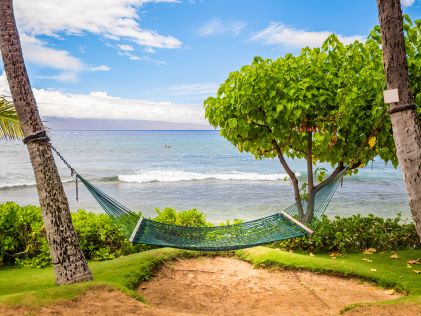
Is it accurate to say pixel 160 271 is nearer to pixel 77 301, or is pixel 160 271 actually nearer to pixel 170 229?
pixel 170 229

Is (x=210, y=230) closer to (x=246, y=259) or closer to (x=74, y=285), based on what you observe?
(x=246, y=259)

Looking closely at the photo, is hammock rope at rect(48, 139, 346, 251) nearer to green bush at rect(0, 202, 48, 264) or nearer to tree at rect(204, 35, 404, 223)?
tree at rect(204, 35, 404, 223)

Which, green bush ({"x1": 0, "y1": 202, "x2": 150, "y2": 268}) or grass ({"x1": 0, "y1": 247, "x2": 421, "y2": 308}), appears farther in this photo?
green bush ({"x1": 0, "y1": 202, "x2": 150, "y2": 268})

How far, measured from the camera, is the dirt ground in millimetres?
3635

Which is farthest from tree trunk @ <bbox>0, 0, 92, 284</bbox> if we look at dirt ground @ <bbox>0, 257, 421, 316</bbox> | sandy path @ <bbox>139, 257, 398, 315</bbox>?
sandy path @ <bbox>139, 257, 398, 315</bbox>

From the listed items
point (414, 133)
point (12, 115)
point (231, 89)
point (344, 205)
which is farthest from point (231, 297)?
point (344, 205)

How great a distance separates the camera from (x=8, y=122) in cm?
529

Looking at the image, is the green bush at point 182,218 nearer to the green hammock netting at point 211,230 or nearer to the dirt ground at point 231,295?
the dirt ground at point 231,295

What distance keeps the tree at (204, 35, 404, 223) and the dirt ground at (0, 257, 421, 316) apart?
1152 mm

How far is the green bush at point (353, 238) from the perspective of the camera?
6.11 m

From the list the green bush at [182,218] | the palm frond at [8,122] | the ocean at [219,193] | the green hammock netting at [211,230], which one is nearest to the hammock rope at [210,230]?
the green hammock netting at [211,230]

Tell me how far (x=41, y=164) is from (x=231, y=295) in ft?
8.31

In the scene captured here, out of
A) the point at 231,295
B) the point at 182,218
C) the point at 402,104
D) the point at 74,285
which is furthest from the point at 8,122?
Result: the point at 402,104

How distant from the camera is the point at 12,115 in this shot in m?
5.19
